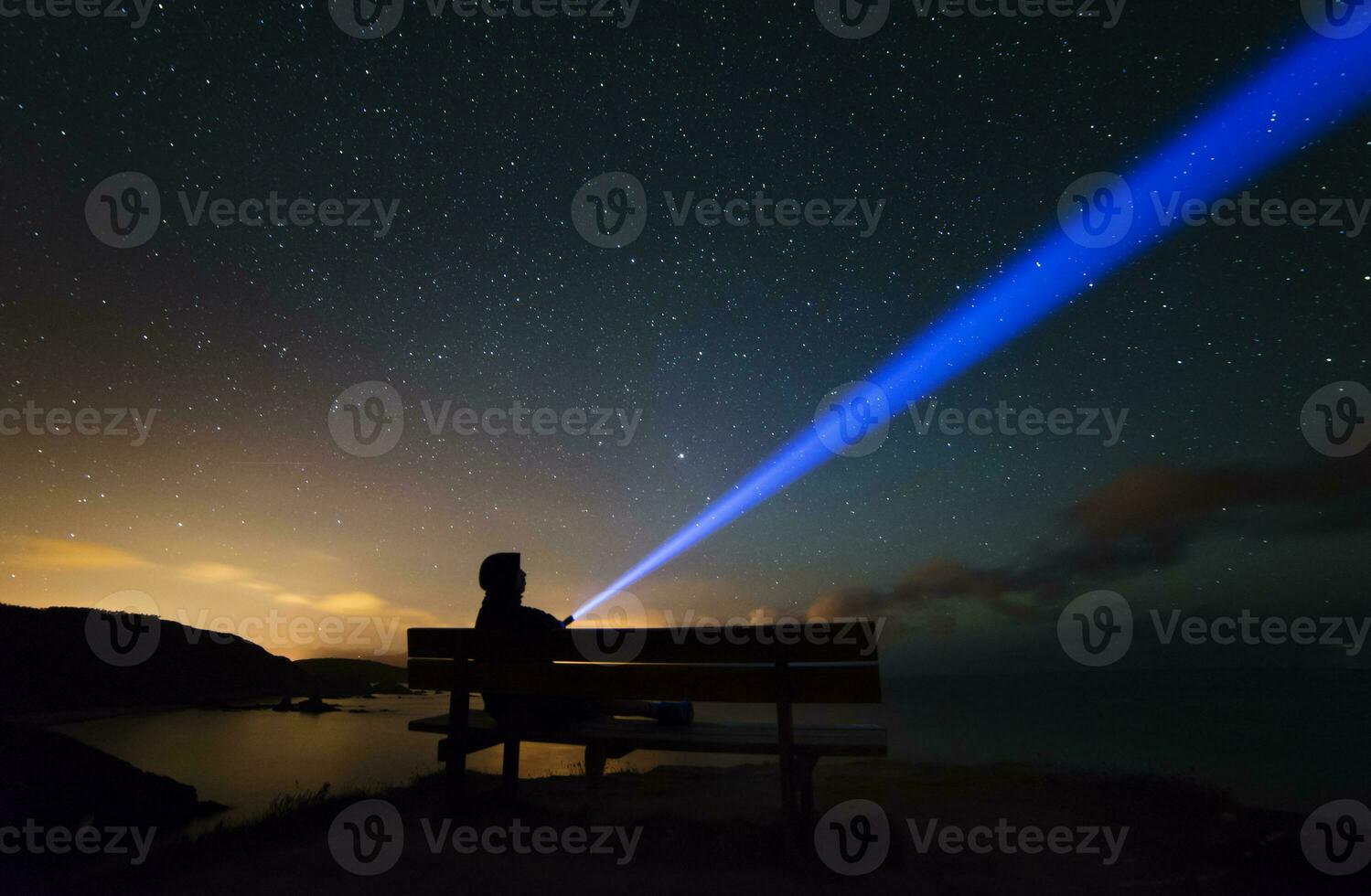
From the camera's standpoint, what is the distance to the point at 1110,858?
170 inches

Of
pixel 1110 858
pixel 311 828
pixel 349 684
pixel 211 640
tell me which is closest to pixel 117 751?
pixel 311 828

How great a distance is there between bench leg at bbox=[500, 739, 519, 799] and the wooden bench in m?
0.13

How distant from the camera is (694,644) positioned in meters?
3.86

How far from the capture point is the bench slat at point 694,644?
143 inches

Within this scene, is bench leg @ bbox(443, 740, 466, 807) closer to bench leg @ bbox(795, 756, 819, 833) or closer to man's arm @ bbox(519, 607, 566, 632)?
man's arm @ bbox(519, 607, 566, 632)

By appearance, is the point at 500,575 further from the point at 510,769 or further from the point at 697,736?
the point at 697,736

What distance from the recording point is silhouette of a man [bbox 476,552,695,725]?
494 centimetres

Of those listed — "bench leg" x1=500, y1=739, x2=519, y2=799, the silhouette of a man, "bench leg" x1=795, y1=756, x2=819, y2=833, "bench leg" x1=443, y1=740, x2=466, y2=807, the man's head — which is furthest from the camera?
the man's head

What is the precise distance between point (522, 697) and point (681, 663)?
6.09ft

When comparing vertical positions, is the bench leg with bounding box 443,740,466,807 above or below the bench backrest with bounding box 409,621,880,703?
below

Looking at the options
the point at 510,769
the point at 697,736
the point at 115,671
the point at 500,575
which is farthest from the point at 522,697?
the point at 115,671

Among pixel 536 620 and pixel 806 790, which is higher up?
pixel 536 620

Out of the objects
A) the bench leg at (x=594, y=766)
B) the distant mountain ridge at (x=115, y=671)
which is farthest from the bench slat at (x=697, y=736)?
the distant mountain ridge at (x=115, y=671)

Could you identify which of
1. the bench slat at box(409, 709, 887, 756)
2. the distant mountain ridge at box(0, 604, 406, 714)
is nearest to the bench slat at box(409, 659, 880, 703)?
the bench slat at box(409, 709, 887, 756)
